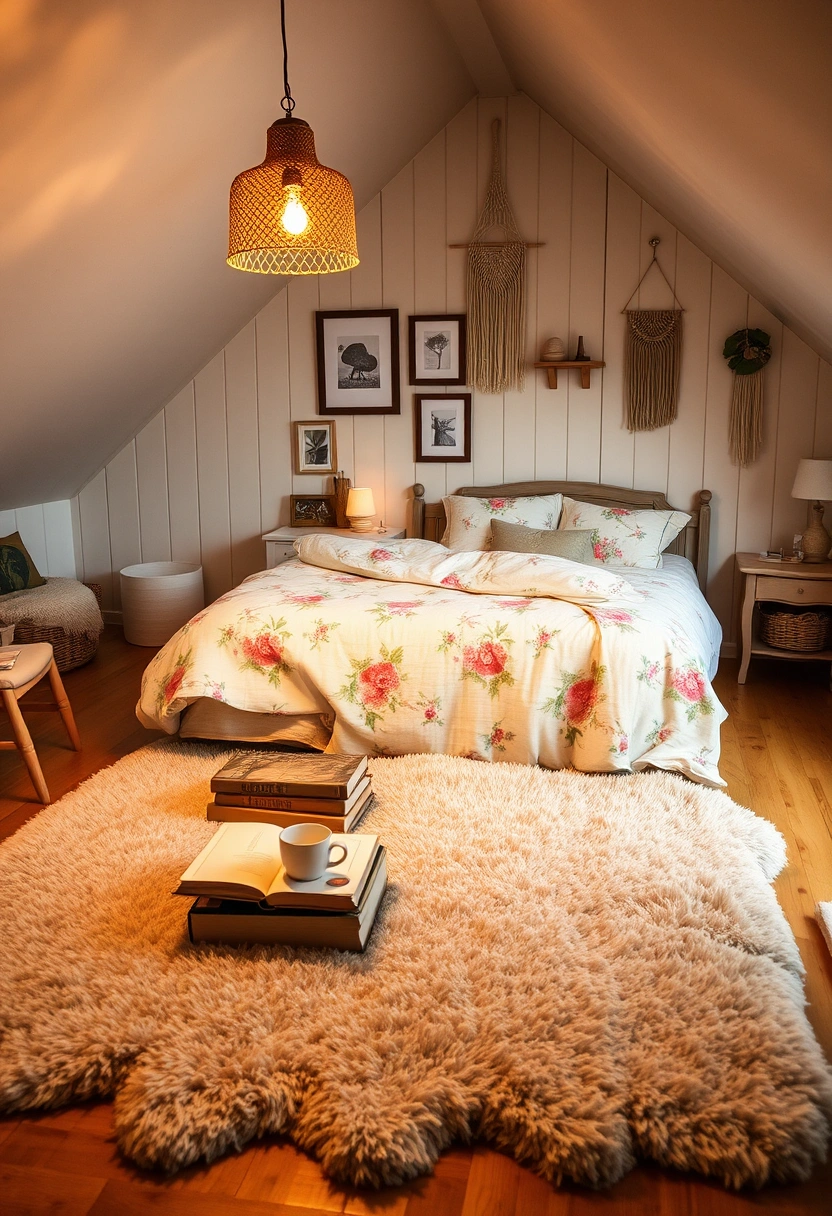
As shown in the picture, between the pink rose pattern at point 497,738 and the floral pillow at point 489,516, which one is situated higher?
the floral pillow at point 489,516

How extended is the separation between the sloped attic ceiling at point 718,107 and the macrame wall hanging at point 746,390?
0.80 feet

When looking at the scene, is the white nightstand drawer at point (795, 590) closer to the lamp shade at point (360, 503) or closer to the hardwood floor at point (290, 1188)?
the lamp shade at point (360, 503)

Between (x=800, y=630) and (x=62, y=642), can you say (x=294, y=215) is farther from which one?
(x=800, y=630)

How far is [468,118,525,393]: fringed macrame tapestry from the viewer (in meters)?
4.53

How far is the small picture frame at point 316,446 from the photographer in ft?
16.1

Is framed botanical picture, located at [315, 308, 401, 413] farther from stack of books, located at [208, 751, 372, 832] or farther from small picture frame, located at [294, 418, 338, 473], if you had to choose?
stack of books, located at [208, 751, 372, 832]

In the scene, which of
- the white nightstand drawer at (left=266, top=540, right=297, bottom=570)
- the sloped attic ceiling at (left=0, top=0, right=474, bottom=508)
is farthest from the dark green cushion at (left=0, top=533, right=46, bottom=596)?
the white nightstand drawer at (left=266, top=540, right=297, bottom=570)

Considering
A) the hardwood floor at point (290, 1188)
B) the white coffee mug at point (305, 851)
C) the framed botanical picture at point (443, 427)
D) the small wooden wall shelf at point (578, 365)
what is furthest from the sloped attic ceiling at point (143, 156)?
the hardwood floor at point (290, 1188)

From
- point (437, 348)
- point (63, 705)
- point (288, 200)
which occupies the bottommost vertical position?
point (63, 705)

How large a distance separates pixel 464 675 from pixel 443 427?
2123 millimetres

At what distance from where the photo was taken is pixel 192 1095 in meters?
1.59

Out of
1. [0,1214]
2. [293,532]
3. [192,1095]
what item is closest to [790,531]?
[293,532]

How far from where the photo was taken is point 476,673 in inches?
117

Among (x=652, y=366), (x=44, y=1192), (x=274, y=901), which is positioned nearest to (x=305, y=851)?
(x=274, y=901)
